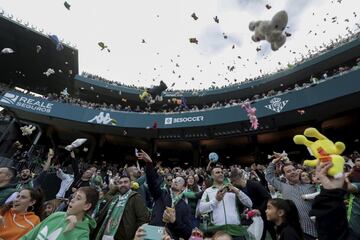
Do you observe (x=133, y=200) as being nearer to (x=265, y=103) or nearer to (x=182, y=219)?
(x=182, y=219)

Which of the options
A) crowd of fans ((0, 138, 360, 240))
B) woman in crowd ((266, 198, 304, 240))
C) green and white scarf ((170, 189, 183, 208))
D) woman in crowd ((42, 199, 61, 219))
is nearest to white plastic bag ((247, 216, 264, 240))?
crowd of fans ((0, 138, 360, 240))

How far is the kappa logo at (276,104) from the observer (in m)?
15.2

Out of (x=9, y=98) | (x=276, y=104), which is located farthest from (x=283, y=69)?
(x=9, y=98)

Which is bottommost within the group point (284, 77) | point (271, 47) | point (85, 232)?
point (85, 232)

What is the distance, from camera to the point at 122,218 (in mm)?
3338

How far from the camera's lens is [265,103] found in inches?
629

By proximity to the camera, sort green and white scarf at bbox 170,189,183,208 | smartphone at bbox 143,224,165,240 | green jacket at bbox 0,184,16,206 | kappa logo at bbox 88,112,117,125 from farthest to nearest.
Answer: kappa logo at bbox 88,112,117,125 < green and white scarf at bbox 170,189,183,208 < green jacket at bbox 0,184,16,206 < smartphone at bbox 143,224,165,240

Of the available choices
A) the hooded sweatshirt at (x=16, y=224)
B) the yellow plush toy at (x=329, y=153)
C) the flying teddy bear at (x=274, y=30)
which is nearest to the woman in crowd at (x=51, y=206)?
the hooded sweatshirt at (x=16, y=224)

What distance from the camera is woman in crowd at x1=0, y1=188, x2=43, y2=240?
8.80 ft

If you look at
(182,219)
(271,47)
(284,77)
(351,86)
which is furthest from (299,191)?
(284,77)

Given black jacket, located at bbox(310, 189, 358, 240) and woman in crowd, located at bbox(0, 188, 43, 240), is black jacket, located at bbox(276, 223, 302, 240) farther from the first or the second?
woman in crowd, located at bbox(0, 188, 43, 240)

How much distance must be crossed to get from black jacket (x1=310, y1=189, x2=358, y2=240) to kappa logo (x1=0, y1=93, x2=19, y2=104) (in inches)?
770

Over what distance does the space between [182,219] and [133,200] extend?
1.98 feet

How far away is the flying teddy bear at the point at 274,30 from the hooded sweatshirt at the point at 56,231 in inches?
129
